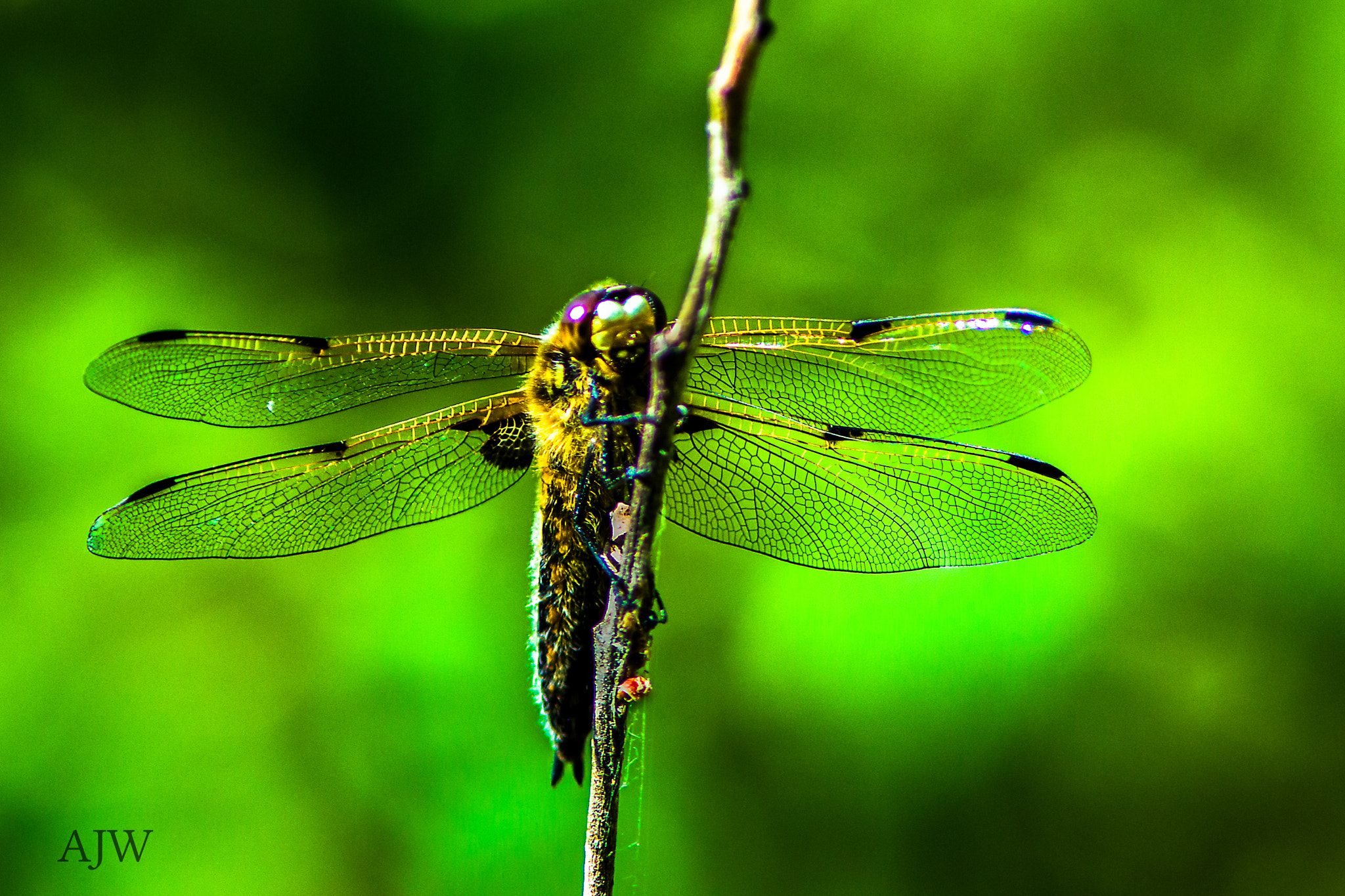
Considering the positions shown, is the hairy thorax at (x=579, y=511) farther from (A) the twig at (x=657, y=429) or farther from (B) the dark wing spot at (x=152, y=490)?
(B) the dark wing spot at (x=152, y=490)

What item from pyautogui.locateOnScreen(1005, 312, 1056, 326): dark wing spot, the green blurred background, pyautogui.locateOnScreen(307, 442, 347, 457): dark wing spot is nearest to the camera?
pyautogui.locateOnScreen(1005, 312, 1056, 326): dark wing spot

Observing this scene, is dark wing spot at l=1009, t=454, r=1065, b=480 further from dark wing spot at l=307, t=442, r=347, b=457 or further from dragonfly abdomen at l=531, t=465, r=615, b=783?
dark wing spot at l=307, t=442, r=347, b=457

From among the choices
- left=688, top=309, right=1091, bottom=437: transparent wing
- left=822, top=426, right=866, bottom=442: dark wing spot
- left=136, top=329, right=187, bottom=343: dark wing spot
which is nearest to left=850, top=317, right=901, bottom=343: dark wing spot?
left=688, top=309, right=1091, bottom=437: transparent wing

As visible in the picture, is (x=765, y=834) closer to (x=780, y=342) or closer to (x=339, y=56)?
(x=780, y=342)

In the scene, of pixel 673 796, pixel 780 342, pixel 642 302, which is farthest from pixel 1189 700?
pixel 642 302

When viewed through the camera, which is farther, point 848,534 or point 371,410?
point 371,410
